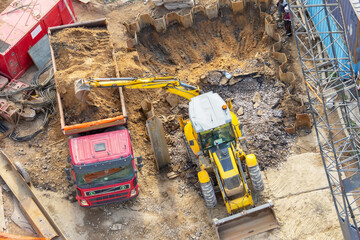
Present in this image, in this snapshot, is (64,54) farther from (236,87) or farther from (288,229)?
(288,229)

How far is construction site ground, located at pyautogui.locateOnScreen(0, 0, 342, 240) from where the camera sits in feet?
62.1

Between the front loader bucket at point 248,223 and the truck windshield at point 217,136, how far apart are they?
8.55ft

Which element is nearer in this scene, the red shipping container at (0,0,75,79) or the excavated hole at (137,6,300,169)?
the excavated hole at (137,6,300,169)

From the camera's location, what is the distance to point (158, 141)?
20.0m

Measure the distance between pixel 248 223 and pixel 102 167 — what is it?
17.6 ft

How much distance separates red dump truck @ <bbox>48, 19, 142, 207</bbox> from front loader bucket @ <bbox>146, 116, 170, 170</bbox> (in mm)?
1114

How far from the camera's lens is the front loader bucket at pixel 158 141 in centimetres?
1967

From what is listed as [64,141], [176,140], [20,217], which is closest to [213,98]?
[176,140]

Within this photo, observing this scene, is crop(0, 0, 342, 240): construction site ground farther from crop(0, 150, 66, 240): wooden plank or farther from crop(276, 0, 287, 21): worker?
crop(276, 0, 287, 21): worker

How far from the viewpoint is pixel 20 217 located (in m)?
19.8

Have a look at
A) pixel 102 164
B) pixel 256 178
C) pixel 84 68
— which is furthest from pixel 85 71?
pixel 256 178

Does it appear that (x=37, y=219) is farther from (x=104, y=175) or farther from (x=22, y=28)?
(x=22, y=28)

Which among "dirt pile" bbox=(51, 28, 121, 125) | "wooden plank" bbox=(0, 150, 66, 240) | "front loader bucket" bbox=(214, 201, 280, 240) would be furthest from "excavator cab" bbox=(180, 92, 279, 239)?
"wooden plank" bbox=(0, 150, 66, 240)

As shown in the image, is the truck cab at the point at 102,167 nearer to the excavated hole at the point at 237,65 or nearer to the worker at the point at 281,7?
the excavated hole at the point at 237,65
